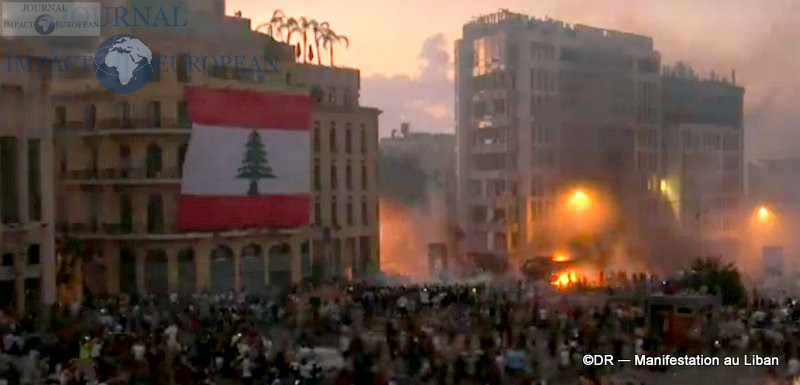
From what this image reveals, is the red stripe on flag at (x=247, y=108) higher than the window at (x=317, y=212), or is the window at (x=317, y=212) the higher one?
the red stripe on flag at (x=247, y=108)

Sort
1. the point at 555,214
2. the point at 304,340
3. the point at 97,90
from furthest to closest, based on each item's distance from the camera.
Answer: the point at 555,214, the point at 97,90, the point at 304,340

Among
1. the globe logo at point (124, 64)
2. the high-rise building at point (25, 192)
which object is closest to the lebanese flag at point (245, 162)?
the globe logo at point (124, 64)

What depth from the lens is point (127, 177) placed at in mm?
34500

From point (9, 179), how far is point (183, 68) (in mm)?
9582

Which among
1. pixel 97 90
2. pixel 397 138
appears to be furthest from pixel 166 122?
pixel 397 138

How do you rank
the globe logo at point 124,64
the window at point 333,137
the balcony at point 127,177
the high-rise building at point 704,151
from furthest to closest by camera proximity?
the high-rise building at point 704,151
the window at point 333,137
the balcony at point 127,177
the globe logo at point 124,64

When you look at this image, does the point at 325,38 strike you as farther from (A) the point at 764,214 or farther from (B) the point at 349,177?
(A) the point at 764,214

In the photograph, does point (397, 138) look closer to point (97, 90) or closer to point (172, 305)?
point (97, 90)

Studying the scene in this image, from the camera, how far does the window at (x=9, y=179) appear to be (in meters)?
26.5

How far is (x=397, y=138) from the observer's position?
72.9m

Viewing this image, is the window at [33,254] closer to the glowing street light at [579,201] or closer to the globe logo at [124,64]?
the globe logo at [124,64]

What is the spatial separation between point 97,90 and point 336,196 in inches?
450

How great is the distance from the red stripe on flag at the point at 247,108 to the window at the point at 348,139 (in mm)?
4256

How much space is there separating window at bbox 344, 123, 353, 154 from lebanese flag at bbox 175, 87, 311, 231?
4.29 meters
